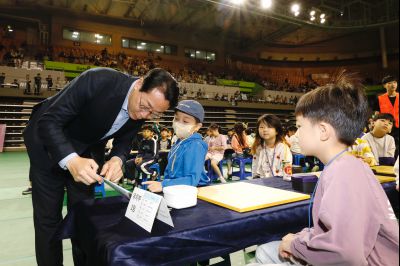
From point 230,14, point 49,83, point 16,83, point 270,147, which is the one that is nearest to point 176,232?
point 270,147

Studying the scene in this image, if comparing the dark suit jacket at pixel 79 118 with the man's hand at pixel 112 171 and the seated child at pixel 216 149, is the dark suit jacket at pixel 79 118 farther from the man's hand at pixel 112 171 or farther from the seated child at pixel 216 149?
the seated child at pixel 216 149

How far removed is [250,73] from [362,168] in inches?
871

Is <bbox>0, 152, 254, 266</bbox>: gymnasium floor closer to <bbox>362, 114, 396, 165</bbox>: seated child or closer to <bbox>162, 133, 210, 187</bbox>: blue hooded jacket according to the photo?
<bbox>162, 133, 210, 187</bbox>: blue hooded jacket

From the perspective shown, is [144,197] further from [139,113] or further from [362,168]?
[362,168]

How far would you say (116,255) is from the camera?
89 centimetres

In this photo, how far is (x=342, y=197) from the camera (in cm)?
81

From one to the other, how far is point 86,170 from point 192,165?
74 cm

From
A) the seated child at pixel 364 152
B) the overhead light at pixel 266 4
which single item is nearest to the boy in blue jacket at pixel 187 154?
the seated child at pixel 364 152

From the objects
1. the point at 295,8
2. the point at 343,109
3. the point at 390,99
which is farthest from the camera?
the point at 295,8

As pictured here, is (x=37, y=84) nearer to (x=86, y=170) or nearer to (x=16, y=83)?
(x=16, y=83)

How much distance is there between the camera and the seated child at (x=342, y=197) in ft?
2.62

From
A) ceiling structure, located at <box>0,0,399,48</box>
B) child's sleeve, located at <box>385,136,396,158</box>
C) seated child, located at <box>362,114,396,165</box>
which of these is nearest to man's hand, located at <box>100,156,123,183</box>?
seated child, located at <box>362,114,396,165</box>

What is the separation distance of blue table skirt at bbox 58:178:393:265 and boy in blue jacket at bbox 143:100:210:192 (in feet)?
1.09

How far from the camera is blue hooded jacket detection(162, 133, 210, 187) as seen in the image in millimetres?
1755
